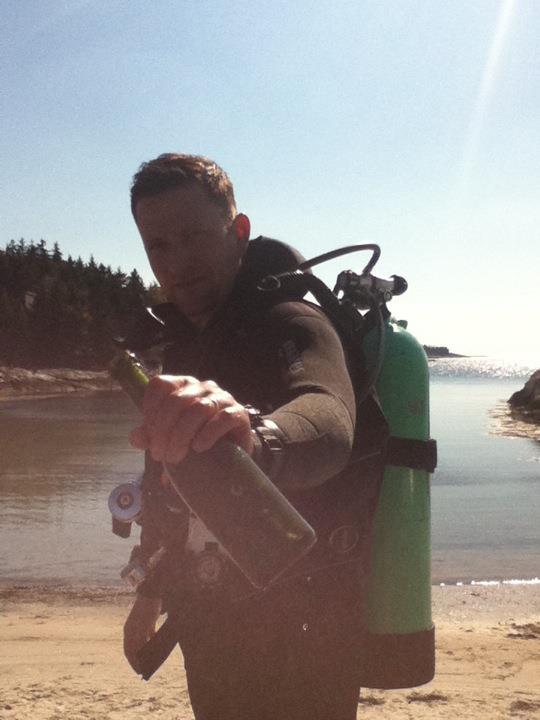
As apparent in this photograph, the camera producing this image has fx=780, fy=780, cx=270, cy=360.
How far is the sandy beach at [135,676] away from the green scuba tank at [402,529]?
3.95 metres

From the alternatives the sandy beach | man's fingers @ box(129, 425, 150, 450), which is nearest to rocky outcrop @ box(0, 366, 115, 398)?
the sandy beach

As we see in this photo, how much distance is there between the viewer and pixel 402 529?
2.72 meters

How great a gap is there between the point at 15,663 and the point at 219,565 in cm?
Answer: 591

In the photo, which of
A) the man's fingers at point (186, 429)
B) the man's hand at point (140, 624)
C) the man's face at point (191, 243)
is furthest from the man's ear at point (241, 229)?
the man's fingers at point (186, 429)

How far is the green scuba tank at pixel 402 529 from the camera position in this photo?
2609 millimetres

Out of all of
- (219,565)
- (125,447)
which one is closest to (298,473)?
(219,565)

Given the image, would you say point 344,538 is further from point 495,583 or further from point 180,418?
point 495,583

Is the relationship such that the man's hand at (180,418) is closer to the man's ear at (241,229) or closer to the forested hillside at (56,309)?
the man's ear at (241,229)

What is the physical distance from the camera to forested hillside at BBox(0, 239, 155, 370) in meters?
76.4

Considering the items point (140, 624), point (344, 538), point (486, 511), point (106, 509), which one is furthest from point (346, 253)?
point (486, 511)

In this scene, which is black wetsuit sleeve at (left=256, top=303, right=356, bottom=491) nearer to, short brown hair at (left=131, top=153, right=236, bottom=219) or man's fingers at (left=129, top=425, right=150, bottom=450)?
man's fingers at (left=129, top=425, right=150, bottom=450)

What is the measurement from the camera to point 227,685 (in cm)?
230

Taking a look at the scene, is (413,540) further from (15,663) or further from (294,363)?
(15,663)

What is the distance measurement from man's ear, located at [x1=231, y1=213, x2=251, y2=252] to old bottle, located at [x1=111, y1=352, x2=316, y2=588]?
56.6 inches
